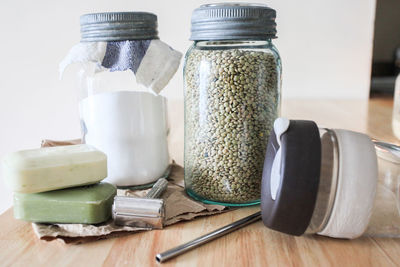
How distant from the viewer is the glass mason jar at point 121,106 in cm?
57

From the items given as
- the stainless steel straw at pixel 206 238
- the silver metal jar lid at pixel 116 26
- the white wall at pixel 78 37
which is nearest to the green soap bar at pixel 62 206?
the stainless steel straw at pixel 206 238

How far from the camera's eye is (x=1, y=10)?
1669 mm

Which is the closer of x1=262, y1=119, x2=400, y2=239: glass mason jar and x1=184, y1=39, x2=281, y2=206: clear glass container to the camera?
x1=262, y1=119, x2=400, y2=239: glass mason jar

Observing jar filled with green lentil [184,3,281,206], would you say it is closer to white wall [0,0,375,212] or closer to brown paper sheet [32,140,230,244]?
brown paper sheet [32,140,230,244]

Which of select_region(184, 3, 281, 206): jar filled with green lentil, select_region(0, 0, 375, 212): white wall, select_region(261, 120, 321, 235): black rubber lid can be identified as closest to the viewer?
select_region(261, 120, 321, 235): black rubber lid

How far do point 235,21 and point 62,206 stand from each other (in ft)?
1.05

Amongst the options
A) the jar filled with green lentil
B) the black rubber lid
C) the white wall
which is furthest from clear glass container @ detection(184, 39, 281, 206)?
the white wall

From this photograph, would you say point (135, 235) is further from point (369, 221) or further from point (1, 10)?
point (1, 10)

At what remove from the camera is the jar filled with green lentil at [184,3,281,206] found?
0.52m

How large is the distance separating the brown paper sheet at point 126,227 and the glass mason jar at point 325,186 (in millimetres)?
125

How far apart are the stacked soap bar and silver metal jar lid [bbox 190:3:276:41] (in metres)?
0.23

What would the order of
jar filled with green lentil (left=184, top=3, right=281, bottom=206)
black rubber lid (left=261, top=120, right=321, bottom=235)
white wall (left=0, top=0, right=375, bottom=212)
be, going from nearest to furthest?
black rubber lid (left=261, top=120, right=321, bottom=235), jar filled with green lentil (left=184, top=3, right=281, bottom=206), white wall (left=0, top=0, right=375, bottom=212)

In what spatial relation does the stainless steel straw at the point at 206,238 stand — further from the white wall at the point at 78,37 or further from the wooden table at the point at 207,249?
the white wall at the point at 78,37

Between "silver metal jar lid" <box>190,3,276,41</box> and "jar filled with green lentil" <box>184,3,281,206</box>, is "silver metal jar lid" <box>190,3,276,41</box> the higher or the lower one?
the higher one
